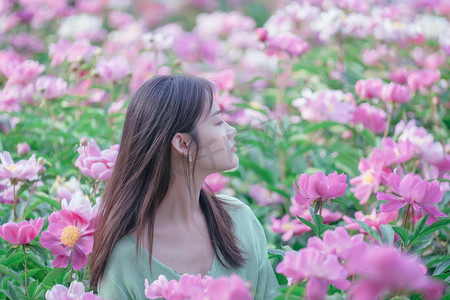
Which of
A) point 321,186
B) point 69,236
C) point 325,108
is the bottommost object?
point 325,108

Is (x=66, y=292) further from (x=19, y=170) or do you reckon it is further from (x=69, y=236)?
(x=19, y=170)

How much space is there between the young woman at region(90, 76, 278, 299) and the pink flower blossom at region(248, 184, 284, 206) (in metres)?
0.76

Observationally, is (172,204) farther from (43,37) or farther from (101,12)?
(101,12)

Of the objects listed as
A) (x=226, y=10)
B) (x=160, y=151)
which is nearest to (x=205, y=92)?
(x=160, y=151)

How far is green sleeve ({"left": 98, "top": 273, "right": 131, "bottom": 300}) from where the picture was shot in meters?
1.18

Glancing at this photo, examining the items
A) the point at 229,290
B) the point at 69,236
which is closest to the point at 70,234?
the point at 69,236

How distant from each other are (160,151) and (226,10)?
493 centimetres

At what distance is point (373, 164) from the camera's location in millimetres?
1529

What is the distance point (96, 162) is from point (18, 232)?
267 mm

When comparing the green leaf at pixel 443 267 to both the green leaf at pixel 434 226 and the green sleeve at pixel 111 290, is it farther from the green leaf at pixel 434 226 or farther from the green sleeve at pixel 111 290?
the green sleeve at pixel 111 290

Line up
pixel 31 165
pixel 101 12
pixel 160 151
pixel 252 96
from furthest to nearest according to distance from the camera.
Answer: pixel 101 12 → pixel 252 96 → pixel 31 165 → pixel 160 151

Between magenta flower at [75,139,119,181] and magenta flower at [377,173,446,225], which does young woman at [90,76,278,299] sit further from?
magenta flower at [377,173,446,225]

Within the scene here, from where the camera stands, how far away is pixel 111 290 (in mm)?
1185

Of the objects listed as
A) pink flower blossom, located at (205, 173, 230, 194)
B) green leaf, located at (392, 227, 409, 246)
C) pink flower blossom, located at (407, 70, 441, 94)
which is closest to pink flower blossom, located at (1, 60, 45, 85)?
A: pink flower blossom, located at (205, 173, 230, 194)
